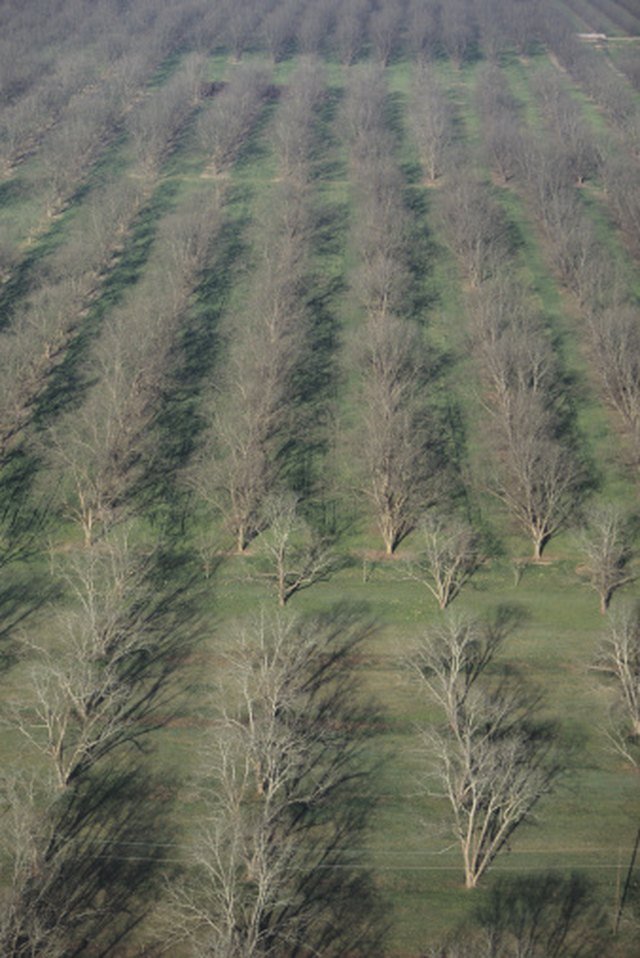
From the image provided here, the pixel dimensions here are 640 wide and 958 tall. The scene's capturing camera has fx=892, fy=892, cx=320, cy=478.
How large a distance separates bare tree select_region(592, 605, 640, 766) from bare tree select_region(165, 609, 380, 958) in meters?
15.4

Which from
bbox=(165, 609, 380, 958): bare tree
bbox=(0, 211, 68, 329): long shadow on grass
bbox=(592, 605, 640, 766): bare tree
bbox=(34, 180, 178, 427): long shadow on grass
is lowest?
bbox=(592, 605, 640, 766): bare tree

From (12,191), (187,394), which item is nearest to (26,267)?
(12,191)

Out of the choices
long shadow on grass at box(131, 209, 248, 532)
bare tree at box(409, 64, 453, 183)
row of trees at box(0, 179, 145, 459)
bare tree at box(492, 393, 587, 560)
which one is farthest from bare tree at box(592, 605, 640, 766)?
bare tree at box(409, 64, 453, 183)

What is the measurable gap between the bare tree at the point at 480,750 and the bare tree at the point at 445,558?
14.3ft

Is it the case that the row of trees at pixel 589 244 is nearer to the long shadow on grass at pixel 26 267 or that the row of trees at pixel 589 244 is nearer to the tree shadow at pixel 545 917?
the tree shadow at pixel 545 917

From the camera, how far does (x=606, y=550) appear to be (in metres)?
62.0

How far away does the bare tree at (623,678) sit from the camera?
52031 mm

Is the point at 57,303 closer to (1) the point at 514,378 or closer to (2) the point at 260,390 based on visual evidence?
(2) the point at 260,390

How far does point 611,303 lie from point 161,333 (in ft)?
160

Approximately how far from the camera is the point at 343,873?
45.2 metres

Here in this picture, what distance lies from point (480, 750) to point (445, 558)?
1817 centimetres

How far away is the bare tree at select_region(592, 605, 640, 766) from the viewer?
52.0m

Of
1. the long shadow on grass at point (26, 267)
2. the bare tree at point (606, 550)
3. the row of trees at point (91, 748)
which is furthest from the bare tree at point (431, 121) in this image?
the row of trees at point (91, 748)

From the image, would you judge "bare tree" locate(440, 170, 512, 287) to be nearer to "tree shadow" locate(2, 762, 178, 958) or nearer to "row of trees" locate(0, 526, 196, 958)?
"row of trees" locate(0, 526, 196, 958)
